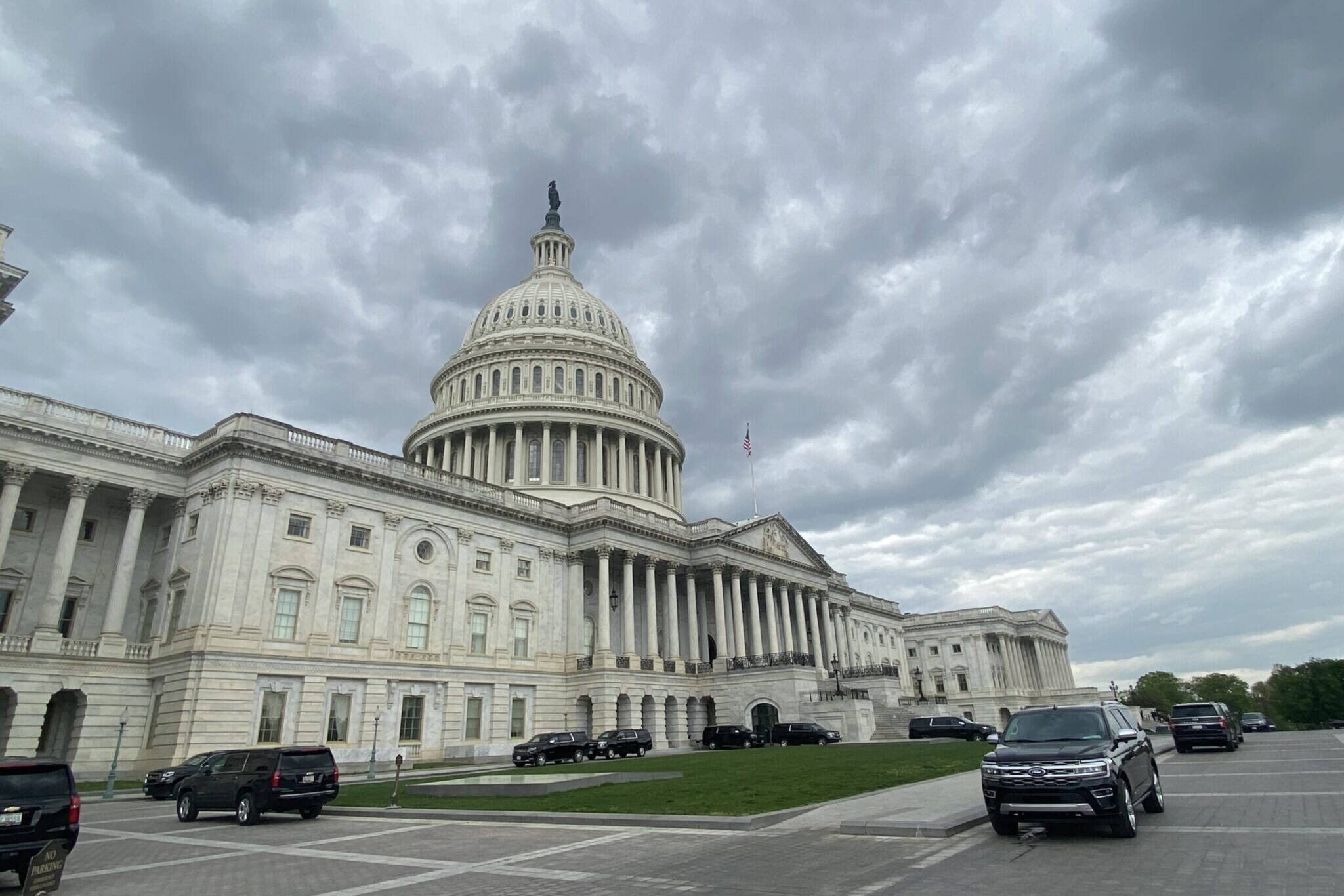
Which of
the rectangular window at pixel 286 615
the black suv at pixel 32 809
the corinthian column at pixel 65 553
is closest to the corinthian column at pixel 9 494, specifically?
the corinthian column at pixel 65 553

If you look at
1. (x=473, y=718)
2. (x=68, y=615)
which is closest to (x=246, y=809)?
(x=68, y=615)

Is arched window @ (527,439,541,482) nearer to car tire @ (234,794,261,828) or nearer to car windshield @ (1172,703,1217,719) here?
car windshield @ (1172,703,1217,719)

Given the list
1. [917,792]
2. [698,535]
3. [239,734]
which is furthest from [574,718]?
[917,792]

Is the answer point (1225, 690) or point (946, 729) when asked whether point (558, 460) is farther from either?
point (1225, 690)

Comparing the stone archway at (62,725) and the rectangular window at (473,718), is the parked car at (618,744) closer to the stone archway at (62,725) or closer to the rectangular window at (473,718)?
the rectangular window at (473,718)

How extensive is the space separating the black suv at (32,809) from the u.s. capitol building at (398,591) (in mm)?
26457

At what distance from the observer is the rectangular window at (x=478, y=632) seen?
49.8 metres

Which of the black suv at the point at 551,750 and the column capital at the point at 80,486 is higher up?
the column capital at the point at 80,486

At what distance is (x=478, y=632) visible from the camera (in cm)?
5031

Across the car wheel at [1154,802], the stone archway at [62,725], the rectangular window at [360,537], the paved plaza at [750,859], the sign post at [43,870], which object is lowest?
the paved plaza at [750,859]

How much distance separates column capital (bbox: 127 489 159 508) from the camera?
1608 inches

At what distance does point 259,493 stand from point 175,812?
64.7 feet

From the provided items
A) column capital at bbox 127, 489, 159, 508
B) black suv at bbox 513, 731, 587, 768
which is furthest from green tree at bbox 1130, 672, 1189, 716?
column capital at bbox 127, 489, 159, 508

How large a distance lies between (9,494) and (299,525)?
12.2m
